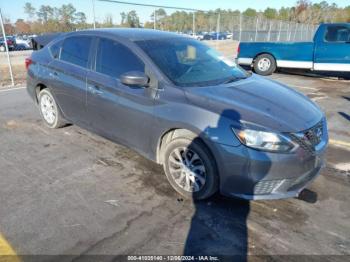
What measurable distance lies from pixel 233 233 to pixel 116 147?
2.44m

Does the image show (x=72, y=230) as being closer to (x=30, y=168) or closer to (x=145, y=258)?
(x=145, y=258)

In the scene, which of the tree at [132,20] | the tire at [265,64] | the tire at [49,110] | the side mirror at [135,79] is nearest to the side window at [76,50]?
the tire at [49,110]

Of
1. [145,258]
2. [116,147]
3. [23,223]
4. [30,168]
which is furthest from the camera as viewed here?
Result: [116,147]

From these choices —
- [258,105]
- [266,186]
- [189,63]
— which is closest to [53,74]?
[189,63]

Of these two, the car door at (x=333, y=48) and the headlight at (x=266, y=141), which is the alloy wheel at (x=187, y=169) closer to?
the headlight at (x=266, y=141)


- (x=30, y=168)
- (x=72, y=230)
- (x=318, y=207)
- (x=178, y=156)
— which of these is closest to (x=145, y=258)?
(x=72, y=230)

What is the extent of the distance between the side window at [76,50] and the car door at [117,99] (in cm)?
26

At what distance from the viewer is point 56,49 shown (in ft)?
16.4

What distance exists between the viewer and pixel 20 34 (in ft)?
139

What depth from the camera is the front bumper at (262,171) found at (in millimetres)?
2898

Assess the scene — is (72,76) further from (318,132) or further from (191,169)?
(318,132)

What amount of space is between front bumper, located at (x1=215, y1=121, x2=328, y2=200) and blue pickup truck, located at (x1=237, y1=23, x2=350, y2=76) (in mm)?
9151

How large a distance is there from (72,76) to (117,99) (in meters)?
1.08

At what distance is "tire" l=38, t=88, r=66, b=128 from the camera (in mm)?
5172
